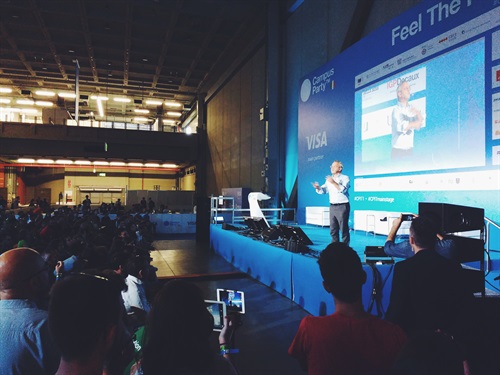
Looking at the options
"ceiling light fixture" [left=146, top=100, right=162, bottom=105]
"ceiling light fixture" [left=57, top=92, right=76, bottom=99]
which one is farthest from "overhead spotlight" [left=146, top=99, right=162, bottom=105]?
"ceiling light fixture" [left=57, top=92, right=76, bottom=99]

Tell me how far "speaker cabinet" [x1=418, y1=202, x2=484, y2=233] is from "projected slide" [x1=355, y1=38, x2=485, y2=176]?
1.65 meters

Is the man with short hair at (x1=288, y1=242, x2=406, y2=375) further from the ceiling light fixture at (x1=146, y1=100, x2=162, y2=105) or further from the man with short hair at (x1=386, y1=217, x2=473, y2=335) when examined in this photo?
the ceiling light fixture at (x1=146, y1=100, x2=162, y2=105)

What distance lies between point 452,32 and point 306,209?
18.2ft

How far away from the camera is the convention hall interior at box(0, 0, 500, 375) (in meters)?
4.21

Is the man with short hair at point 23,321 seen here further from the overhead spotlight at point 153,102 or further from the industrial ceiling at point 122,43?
the overhead spotlight at point 153,102

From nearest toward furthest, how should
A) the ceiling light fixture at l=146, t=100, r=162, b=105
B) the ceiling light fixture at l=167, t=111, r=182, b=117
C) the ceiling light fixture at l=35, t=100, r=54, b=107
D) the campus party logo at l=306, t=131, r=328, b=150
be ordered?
the campus party logo at l=306, t=131, r=328, b=150
the ceiling light fixture at l=35, t=100, r=54, b=107
the ceiling light fixture at l=146, t=100, r=162, b=105
the ceiling light fixture at l=167, t=111, r=182, b=117

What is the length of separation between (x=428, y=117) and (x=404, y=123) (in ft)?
1.68

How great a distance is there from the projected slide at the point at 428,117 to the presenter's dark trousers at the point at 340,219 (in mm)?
1640

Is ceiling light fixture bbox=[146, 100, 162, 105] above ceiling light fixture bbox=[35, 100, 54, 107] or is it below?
above

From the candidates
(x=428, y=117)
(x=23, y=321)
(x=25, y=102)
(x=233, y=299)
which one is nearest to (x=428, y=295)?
(x=233, y=299)

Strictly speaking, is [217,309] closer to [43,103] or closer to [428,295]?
[428,295]

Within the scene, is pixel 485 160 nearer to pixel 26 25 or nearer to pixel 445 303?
pixel 445 303

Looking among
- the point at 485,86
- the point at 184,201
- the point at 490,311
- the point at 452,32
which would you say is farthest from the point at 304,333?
the point at 184,201

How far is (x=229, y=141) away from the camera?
16.6m
